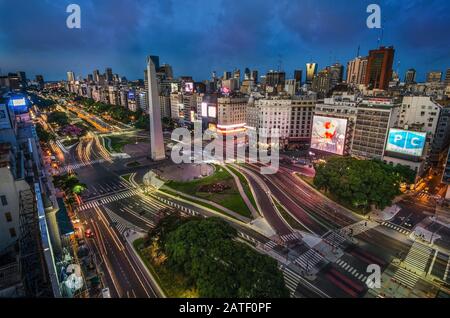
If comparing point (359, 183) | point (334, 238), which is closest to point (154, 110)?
point (359, 183)

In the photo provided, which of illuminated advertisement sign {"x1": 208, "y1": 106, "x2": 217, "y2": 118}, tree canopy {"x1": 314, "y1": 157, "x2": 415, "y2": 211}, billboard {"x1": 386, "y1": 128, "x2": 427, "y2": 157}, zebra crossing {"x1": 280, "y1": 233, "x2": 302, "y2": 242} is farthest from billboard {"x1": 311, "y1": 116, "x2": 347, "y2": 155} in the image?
illuminated advertisement sign {"x1": 208, "y1": 106, "x2": 217, "y2": 118}

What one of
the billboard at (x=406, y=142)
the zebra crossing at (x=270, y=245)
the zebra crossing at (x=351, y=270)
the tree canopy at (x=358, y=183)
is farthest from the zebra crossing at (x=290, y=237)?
the billboard at (x=406, y=142)

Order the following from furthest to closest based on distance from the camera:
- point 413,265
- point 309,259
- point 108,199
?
point 108,199 → point 309,259 → point 413,265

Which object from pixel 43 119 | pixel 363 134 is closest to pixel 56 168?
pixel 363 134

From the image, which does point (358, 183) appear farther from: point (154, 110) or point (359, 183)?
point (154, 110)

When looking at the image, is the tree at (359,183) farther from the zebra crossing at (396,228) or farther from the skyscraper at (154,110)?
the skyscraper at (154,110)
